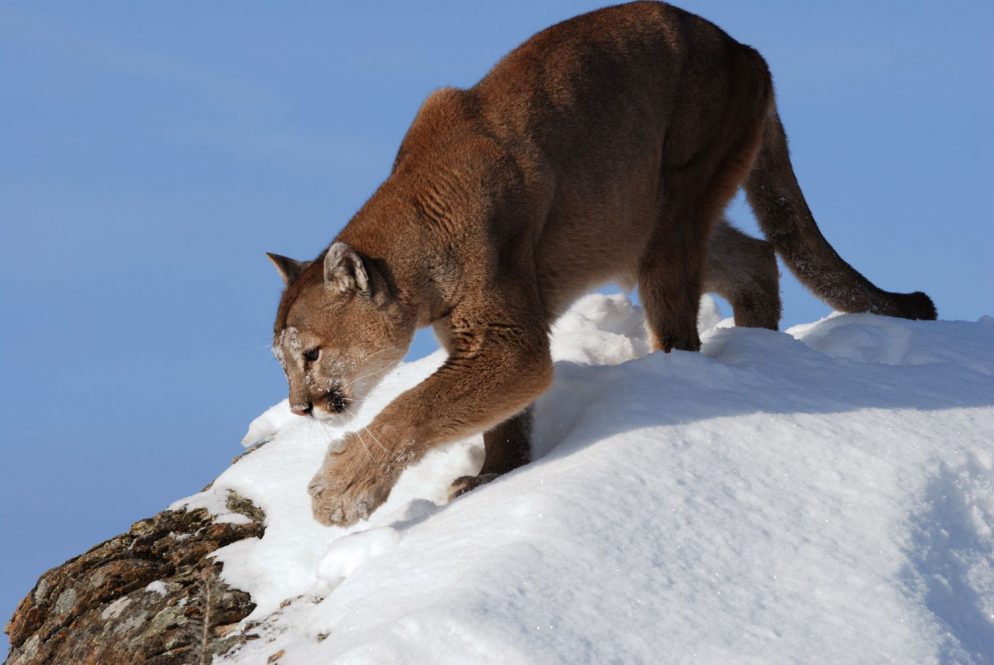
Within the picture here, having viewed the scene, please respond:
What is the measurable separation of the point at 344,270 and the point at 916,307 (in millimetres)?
4926

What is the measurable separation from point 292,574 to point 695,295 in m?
3.12

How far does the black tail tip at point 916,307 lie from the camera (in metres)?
9.07

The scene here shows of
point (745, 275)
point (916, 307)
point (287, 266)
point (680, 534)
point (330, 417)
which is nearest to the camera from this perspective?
point (680, 534)

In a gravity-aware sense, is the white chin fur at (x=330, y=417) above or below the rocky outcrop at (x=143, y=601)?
above

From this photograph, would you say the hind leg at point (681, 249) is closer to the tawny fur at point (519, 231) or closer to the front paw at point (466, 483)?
the tawny fur at point (519, 231)

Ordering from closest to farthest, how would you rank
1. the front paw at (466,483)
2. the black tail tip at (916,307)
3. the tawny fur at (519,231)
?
the tawny fur at (519,231) < the front paw at (466,483) < the black tail tip at (916,307)

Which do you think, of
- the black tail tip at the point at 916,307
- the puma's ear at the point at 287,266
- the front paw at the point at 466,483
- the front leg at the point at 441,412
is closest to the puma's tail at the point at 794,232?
the black tail tip at the point at 916,307

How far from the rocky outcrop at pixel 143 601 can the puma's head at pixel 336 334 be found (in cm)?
110

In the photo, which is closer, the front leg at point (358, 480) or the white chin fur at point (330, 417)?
the front leg at point (358, 480)

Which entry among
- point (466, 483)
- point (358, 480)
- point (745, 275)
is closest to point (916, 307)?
point (745, 275)

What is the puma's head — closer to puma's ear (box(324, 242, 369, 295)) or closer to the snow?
puma's ear (box(324, 242, 369, 295))

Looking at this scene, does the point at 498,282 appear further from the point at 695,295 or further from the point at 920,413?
the point at 920,413

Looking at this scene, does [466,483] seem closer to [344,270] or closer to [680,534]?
[344,270]

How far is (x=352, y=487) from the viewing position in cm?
600
